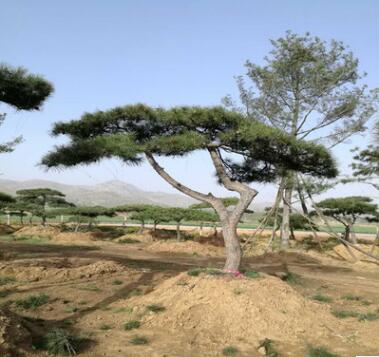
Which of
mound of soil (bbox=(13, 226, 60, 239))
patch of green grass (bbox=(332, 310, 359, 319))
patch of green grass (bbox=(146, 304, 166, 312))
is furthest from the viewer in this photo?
mound of soil (bbox=(13, 226, 60, 239))

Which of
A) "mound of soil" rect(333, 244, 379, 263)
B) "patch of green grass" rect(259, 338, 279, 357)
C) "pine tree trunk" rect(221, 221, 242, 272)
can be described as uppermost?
"pine tree trunk" rect(221, 221, 242, 272)

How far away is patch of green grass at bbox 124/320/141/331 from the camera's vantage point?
679 centimetres

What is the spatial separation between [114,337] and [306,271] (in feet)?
32.1

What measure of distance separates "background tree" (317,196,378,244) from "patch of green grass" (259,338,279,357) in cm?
1788

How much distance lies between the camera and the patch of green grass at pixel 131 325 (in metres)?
6.79

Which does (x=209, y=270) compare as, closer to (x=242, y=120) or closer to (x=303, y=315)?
(x=303, y=315)

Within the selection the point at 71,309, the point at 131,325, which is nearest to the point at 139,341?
the point at 131,325

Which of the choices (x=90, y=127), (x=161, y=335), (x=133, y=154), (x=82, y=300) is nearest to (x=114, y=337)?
(x=161, y=335)

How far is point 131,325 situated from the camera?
6.87 metres

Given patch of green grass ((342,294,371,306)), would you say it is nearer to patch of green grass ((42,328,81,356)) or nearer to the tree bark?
the tree bark

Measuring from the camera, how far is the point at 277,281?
8.65 metres

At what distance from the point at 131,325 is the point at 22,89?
421 cm

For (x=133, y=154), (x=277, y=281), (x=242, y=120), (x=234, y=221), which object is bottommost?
(x=277, y=281)

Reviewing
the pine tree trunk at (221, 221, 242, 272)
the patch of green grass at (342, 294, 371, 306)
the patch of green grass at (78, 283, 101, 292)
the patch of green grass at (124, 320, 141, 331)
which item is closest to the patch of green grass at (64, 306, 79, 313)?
the patch of green grass at (124, 320, 141, 331)
